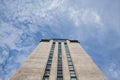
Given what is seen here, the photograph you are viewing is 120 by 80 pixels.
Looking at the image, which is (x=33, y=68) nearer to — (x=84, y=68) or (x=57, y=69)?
(x=57, y=69)

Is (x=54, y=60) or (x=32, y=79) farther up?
(x=54, y=60)

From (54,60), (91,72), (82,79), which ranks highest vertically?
(54,60)

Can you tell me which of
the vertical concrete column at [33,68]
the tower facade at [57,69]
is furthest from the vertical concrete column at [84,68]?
the vertical concrete column at [33,68]

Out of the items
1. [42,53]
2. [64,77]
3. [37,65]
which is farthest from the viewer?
[42,53]

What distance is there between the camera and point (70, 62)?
29.2 metres

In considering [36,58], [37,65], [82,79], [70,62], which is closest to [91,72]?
[82,79]

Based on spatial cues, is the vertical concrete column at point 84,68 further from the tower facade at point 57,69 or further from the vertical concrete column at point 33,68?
the vertical concrete column at point 33,68

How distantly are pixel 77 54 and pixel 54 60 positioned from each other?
19.2ft

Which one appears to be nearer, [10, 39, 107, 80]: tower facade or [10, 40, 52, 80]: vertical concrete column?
[10, 40, 52, 80]: vertical concrete column

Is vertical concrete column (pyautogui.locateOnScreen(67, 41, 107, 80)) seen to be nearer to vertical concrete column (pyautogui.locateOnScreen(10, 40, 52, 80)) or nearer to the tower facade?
the tower facade

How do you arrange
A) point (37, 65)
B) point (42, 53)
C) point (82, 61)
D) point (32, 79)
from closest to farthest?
point (32, 79)
point (37, 65)
point (82, 61)
point (42, 53)

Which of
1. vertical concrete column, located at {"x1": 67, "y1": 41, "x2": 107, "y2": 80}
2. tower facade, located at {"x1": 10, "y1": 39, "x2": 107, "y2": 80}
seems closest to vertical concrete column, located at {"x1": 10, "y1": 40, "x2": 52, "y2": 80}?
tower facade, located at {"x1": 10, "y1": 39, "x2": 107, "y2": 80}

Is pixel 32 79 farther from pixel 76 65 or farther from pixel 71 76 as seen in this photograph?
pixel 76 65

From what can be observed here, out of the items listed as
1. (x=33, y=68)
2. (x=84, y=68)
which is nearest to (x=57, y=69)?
(x=33, y=68)
